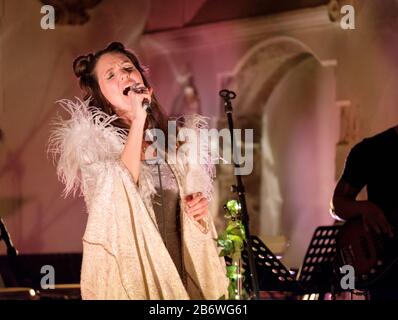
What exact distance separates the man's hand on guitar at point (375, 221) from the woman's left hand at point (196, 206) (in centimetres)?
95

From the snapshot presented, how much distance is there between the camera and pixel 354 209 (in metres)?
4.98

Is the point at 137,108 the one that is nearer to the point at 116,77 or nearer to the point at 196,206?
the point at 116,77

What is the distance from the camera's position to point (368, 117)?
17.5ft

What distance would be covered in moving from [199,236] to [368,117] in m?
1.45

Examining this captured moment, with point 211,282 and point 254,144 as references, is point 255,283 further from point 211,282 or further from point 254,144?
point 254,144

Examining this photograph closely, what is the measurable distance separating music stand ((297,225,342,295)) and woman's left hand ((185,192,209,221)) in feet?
2.00

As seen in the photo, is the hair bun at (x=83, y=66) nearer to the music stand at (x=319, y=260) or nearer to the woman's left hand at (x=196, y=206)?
the woman's left hand at (x=196, y=206)

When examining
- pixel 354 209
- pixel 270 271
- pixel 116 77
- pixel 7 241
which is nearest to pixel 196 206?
pixel 270 271

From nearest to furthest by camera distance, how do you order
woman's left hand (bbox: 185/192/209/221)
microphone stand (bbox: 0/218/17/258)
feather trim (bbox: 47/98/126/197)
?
1. feather trim (bbox: 47/98/126/197)
2. woman's left hand (bbox: 185/192/209/221)
3. microphone stand (bbox: 0/218/17/258)

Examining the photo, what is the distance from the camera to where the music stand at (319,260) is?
4418mm

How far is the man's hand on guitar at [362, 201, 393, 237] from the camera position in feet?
16.0

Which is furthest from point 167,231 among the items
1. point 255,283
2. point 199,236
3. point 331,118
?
point 331,118

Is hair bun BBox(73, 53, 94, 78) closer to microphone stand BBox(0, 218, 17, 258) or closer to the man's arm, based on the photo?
microphone stand BBox(0, 218, 17, 258)

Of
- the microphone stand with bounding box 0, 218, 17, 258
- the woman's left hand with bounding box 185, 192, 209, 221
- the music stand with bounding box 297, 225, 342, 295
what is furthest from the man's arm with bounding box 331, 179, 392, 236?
the microphone stand with bounding box 0, 218, 17, 258
